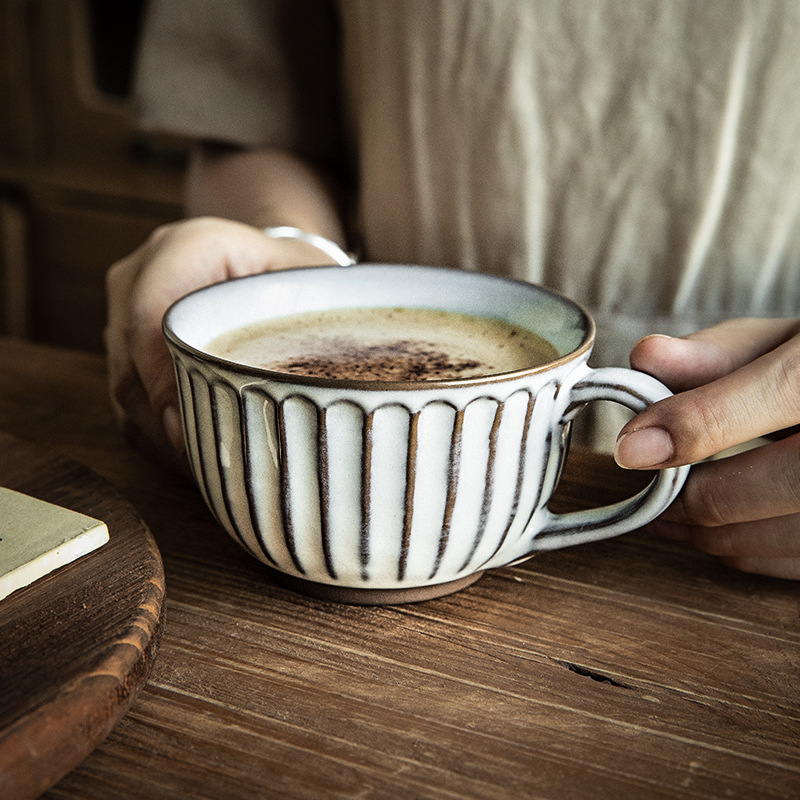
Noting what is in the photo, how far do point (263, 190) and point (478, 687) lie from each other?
703mm

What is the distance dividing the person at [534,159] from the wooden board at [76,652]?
13 centimetres

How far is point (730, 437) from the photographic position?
47 centimetres

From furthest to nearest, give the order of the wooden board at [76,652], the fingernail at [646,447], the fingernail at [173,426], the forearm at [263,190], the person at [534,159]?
the forearm at [263,190], the person at [534,159], the fingernail at [173,426], the fingernail at [646,447], the wooden board at [76,652]

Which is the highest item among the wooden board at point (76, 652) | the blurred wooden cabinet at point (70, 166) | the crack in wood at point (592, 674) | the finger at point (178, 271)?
the finger at point (178, 271)

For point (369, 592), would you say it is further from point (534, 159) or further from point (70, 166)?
point (70, 166)

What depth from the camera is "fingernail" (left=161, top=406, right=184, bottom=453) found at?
0.56 m

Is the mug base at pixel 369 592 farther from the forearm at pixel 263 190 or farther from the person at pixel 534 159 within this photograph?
the forearm at pixel 263 190

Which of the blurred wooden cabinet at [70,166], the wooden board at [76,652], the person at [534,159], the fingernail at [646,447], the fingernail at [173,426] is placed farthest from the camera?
the blurred wooden cabinet at [70,166]

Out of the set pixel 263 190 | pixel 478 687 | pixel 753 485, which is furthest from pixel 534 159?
pixel 478 687

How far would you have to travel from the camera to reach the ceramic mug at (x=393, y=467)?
0.40 meters

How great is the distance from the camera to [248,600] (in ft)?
1.59

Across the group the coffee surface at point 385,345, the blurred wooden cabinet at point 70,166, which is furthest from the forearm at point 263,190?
the blurred wooden cabinet at point 70,166

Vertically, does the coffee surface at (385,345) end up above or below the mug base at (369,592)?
above

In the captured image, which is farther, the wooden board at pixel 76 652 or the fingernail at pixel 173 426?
the fingernail at pixel 173 426
